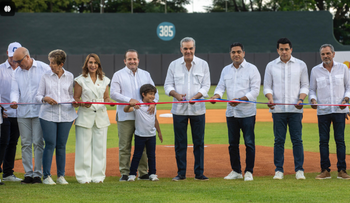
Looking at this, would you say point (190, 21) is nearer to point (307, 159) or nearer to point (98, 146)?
point (307, 159)

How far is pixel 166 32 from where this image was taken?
36438 millimetres

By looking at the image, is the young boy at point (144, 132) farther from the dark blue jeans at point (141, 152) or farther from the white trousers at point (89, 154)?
the white trousers at point (89, 154)

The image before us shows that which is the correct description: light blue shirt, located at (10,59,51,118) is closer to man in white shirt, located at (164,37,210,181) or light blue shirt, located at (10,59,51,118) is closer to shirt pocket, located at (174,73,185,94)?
man in white shirt, located at (164,37,210,181)

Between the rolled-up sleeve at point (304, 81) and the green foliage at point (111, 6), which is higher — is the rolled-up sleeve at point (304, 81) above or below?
below

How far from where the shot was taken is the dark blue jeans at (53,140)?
6.14 meters

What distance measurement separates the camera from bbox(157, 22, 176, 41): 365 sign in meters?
36.3

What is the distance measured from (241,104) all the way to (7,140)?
3.92 meters

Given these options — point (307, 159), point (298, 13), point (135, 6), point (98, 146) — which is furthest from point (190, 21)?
point (98, 146)

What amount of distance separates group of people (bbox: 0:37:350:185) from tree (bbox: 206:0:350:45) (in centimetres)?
3991

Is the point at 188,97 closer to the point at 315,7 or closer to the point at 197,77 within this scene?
the point at 197,77

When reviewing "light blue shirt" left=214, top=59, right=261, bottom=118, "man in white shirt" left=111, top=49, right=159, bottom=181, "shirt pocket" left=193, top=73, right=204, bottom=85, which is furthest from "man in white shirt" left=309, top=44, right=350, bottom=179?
"man in white shirt" left=111, top=49, right=159, bottom=181

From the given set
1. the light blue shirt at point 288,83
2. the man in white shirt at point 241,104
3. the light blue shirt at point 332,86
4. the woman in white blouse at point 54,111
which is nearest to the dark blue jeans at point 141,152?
the woman in white blouse at point 54,111

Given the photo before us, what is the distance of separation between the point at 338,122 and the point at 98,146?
149 inches

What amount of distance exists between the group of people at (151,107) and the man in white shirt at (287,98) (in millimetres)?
15
